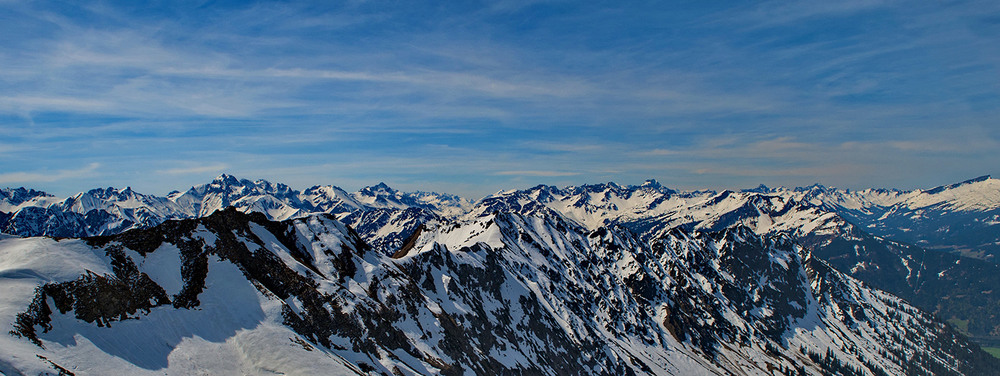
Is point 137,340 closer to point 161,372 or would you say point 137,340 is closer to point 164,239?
point 161,372

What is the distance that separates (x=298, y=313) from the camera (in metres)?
92.7

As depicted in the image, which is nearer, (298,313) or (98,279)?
(98,279)

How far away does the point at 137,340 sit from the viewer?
69.5 metres

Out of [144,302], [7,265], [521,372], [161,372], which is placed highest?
[7,265]

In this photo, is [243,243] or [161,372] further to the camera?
[243,243]

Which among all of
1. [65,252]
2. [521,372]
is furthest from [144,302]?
[521,372]

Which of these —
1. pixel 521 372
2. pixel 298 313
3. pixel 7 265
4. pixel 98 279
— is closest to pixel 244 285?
pixel 298 313

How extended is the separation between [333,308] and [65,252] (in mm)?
43925

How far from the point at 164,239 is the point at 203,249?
22.2ft

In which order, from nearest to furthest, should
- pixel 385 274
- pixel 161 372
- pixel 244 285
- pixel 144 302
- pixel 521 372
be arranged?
1. pixel 161 372
2. pixel 144 302
3. pixel 244 285
4. pixel 385 274
5. pixel 521 372

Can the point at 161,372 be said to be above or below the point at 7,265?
below

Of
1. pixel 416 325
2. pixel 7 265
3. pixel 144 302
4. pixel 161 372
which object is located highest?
pixel 7 265

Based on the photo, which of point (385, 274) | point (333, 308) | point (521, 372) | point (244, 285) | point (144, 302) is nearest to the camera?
point (144, 302)

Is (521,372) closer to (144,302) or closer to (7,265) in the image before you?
(144,302)
